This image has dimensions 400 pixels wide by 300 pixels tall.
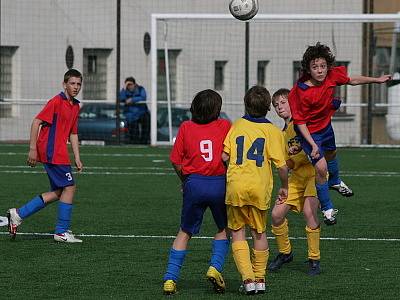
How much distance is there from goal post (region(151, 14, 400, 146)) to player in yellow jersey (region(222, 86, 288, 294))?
22.9 m

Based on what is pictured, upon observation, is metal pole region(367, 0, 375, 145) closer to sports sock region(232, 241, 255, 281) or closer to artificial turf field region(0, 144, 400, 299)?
artificial turf field region(0, 144, 400, 299)

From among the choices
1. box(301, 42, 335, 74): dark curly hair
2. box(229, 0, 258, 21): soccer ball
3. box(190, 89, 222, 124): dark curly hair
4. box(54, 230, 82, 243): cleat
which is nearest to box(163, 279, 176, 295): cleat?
box(190, 89, 222, 124): dark curly hair

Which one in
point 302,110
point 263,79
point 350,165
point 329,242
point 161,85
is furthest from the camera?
point 263,79

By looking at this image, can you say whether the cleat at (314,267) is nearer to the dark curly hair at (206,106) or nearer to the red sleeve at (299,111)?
the red sleeve at (299,111)

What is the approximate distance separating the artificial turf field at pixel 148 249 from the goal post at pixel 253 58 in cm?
1424

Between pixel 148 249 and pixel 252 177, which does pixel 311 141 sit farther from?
pixel 148 249

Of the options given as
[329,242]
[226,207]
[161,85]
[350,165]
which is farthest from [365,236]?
[161,85]

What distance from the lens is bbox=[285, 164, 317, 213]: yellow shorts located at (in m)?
10.1

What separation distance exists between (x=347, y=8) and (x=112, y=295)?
1162 inches

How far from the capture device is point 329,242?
38.4ft

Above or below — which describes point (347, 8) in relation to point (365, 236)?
above

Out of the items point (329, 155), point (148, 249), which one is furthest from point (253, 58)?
point (329, 155)

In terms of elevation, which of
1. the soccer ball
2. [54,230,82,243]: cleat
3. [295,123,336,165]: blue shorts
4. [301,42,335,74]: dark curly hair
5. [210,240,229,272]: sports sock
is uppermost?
the soccer ball

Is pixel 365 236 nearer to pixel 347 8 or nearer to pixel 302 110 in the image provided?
pixel 302 110
